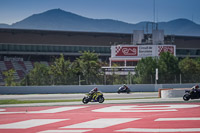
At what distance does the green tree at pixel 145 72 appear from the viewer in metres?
46.5

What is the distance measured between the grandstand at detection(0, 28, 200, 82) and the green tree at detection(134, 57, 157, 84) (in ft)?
87.7

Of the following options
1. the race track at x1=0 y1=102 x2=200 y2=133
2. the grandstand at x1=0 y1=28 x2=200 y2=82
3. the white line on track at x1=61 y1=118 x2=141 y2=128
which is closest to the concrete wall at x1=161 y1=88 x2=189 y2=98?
the race track at x1=0 y1=102 x2=200 y2=133

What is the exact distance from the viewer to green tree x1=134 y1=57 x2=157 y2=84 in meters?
46.5

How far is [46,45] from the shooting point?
278 ft

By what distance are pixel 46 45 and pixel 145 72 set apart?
41.2 meters

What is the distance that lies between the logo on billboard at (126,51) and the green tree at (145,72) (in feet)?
69.0

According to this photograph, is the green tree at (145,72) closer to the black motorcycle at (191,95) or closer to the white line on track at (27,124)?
the black motorcycle at (191,95)

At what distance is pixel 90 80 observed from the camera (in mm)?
43500

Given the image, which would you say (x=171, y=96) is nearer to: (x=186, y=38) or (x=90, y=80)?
(x=90, y=80)

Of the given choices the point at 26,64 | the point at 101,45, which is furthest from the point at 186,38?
the point at 26,64

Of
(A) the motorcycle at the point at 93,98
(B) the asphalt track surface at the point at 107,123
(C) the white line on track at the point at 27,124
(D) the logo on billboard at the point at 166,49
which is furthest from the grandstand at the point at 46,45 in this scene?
(C) the white line on track at the point at 27,124

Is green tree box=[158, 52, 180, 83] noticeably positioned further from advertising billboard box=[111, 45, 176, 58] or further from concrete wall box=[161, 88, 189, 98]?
concrete wall box=[161, 88, 189, 98]

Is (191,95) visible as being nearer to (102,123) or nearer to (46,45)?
(102,123)

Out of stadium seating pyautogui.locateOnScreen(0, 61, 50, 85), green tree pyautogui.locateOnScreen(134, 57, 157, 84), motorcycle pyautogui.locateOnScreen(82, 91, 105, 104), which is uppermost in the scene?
stadium seating pyautogui.locateOnScreen(0, 61, 50, 85)
